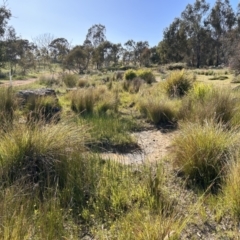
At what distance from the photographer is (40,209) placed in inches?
83.4

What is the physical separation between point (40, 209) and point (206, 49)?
44842 millimetres

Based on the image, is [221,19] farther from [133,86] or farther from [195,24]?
[133,86]

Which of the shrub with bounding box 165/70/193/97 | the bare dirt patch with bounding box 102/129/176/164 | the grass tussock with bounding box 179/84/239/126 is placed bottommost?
the bare dirt patch with bounding box 102/129/176/164

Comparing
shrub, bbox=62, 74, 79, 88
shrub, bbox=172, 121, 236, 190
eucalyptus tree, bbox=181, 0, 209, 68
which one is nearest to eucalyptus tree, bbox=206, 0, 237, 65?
eucalyptus tree, bbox=181, 0, 209, 68

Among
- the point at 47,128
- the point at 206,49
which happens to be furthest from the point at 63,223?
the point at 206,49

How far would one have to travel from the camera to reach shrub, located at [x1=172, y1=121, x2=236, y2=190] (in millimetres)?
2766

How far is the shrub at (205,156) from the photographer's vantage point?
2.77m

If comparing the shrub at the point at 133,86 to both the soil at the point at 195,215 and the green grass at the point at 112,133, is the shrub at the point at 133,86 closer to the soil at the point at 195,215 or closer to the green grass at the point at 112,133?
the green grass at the point at 112,133

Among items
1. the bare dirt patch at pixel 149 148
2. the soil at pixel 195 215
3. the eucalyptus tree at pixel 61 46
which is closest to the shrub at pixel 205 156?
the soil at pixel 195 215

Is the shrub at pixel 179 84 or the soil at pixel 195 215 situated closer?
the soil at pixel 195 215

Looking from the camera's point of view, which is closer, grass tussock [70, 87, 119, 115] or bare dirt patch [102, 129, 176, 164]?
bare dirt patch [102, 129, 176, 164]

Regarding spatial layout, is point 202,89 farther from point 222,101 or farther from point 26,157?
point 26,157

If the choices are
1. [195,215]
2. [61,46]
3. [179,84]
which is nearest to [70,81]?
[179,84]

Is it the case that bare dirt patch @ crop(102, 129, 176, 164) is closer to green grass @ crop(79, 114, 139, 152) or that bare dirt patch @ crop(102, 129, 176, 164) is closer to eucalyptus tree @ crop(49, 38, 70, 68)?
green grass @ crop(79, 114, 139, 152)
